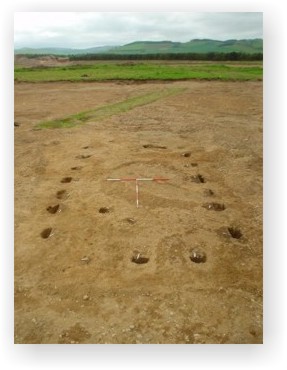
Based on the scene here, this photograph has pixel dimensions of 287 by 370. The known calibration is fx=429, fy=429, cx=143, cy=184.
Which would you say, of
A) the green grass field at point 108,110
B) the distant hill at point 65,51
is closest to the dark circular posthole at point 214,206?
the distant hill at point 65,51

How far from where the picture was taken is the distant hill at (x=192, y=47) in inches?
248

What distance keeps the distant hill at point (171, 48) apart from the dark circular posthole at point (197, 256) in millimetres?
2870

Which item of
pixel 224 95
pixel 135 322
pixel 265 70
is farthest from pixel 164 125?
pixel 135 322

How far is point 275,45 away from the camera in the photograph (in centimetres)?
570

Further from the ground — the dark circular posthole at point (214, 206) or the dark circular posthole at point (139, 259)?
the dark circular posthole at point (214, 206)

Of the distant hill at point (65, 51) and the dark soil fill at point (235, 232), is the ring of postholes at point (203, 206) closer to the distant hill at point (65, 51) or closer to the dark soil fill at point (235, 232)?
the dark soil fill at point (235, 232)

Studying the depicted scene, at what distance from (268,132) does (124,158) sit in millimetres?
Result: 2998

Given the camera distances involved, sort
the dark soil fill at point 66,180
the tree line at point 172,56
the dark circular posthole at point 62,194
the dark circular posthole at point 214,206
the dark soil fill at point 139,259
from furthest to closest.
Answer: the dark soil fill at point 66,180 < the tree line at point 172,56 < the dark circular posthole at point 62,194 < the dark circular posthole at point 214,206 < the dark soil fill at point 139,259

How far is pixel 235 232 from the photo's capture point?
602 cm

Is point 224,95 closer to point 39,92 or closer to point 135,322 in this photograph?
point 39,92

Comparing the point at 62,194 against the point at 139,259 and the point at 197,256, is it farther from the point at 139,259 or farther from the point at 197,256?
the point at 197,256

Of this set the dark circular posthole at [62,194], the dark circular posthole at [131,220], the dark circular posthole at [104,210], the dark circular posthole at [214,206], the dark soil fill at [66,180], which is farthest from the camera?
the dark soil fill at [66,180]

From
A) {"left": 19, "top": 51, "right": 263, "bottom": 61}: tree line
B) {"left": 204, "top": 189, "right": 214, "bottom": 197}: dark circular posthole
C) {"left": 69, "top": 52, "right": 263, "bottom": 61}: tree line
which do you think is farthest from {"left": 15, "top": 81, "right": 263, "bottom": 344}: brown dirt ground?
{"left": 69, "top": 52, "right": 263, "bottom": 61}: tree line

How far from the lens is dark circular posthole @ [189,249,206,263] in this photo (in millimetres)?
5504
